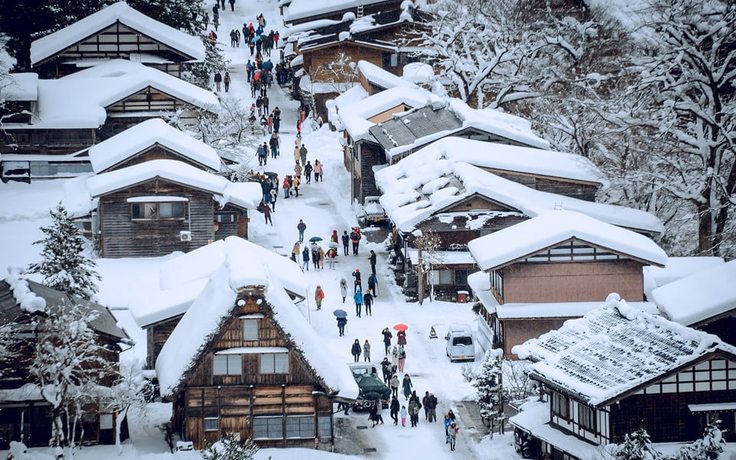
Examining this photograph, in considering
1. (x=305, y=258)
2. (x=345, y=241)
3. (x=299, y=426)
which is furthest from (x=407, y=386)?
(x=345, y=241)

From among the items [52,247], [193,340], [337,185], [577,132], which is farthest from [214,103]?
[193,340]

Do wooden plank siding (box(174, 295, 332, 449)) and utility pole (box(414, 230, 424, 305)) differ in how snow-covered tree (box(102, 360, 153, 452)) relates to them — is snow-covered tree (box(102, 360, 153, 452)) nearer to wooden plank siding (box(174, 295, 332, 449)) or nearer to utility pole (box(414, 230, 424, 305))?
wooden plank siding (box(174, 295, 332, 449))

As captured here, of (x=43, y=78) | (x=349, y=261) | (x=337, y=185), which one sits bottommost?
(x=349, y=261)

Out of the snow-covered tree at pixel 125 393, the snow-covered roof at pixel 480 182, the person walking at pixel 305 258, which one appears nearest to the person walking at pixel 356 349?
the snow-covered roof at pixel 480 182

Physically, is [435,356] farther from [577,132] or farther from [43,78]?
[43,78]

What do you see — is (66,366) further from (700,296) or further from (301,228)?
(301,228)

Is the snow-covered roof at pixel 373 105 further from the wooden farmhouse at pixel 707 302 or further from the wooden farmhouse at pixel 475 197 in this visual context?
the wooden farmhouse at pixel 707 302

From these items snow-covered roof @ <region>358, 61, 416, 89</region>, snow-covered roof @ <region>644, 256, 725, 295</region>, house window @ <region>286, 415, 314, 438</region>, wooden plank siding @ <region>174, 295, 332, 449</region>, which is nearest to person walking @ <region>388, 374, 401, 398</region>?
wooden plank siding @ <region>174, 295, 332, 449</region>
